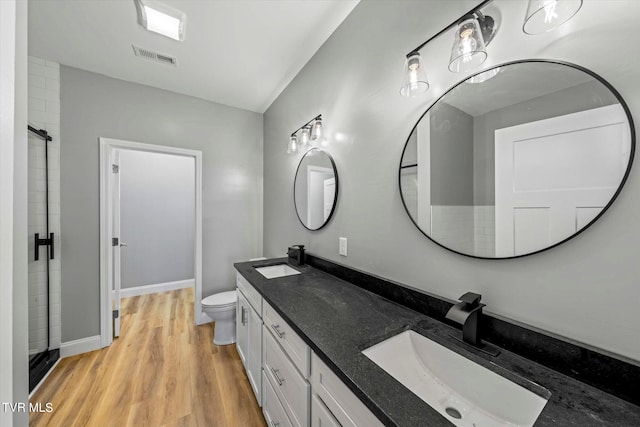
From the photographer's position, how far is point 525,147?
805 mm

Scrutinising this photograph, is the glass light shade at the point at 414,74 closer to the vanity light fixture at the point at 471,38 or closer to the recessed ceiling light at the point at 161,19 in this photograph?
the vanity light fixture at the point at 471,38

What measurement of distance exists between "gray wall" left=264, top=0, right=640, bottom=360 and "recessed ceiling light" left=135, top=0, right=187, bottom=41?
99cm

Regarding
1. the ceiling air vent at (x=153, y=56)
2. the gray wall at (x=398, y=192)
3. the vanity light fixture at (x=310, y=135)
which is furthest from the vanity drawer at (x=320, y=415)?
the ceiling air vent at (x=153, y=56)

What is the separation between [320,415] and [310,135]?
182 cm

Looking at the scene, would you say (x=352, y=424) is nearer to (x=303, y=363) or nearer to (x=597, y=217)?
(x=303, y=363)

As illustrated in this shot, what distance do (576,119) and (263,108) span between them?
2984mm

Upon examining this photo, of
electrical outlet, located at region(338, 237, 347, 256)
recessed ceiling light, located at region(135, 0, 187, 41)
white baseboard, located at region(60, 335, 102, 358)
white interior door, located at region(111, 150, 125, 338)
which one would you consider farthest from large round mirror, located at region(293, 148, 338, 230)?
white baseboard, located at region(60, 335, 102, 358)

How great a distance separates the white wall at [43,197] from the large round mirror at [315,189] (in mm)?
2193

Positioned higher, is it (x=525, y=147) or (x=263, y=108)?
(x=263, y=108)

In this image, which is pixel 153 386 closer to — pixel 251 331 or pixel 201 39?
pixel 251 331

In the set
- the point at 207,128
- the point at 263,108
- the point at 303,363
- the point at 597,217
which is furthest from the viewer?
the point at 263,108

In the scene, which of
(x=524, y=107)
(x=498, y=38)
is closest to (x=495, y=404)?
(x=524, y=107)

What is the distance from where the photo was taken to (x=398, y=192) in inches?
49.8

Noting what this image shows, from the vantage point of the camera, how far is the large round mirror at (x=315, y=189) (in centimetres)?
179
